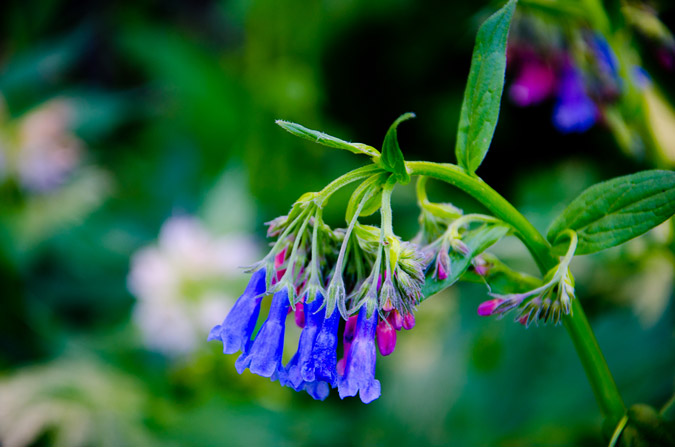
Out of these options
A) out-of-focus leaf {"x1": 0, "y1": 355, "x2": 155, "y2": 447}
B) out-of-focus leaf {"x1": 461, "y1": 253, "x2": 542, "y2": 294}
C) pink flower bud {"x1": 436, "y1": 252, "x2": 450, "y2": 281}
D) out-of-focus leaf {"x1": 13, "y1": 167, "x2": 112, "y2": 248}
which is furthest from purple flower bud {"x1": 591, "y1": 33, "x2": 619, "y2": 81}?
out-of-focus leaf {"x1": 13, "y1": 167, "x2": 112, "y2": 248}

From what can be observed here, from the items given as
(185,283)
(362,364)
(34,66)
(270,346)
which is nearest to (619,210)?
(362,364)

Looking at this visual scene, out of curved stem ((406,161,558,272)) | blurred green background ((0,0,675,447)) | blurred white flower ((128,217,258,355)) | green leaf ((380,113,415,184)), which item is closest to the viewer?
green leaf ((380,113,415,184))

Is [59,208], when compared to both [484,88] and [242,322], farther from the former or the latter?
[484,88]

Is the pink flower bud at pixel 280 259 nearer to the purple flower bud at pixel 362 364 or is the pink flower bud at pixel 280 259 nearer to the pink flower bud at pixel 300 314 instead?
the pink flower bud at pixel 300 314

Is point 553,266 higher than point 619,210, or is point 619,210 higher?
point 619,210

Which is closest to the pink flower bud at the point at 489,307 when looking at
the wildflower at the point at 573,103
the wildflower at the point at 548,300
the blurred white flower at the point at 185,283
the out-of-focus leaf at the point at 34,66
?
the wildflower at the point at 548,300

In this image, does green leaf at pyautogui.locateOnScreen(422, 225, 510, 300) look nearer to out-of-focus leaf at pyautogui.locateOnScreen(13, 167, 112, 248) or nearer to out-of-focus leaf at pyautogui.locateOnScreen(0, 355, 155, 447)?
out-of-focus leaf at pyautogui.locateOnScreen(0, 355, 155, 447)
